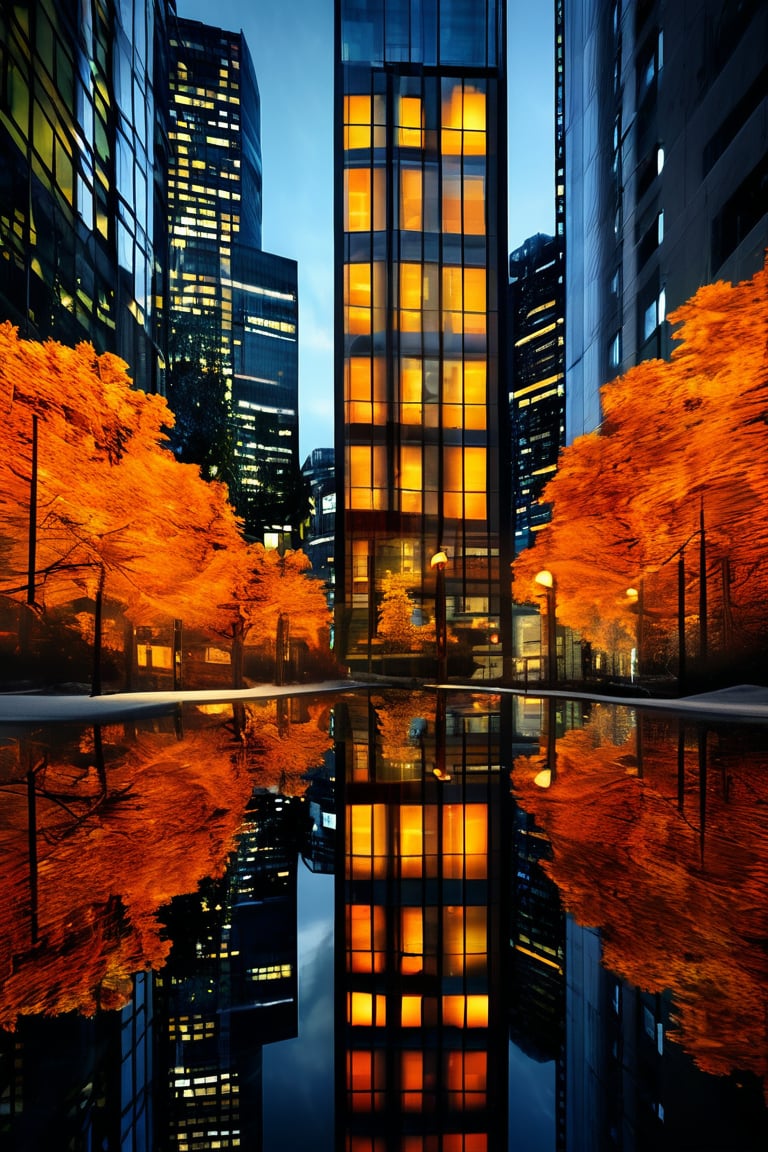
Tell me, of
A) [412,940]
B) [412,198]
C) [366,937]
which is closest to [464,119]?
[412,198]

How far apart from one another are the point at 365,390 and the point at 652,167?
21.2 meters

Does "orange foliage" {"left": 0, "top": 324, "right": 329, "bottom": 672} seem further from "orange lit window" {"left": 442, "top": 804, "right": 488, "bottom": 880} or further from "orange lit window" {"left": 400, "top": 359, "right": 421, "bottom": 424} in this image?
"orange lit window" {"left": 400, "top": 359, "right": 421, "bottom": 424}

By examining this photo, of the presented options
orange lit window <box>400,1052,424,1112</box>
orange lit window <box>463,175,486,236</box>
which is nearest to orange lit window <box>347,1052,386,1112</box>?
orange lit window <box>400,1052,424,1112</box>

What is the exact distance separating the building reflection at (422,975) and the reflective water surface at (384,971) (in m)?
0.02

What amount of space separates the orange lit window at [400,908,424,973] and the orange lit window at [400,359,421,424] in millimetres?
Result: 46209

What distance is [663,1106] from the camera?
97.5 inches

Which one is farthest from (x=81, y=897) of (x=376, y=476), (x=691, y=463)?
(x=376, y=476)

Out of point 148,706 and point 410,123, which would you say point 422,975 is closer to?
point 148,706

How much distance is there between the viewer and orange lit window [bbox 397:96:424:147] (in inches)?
1927

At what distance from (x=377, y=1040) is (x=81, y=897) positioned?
2.29m

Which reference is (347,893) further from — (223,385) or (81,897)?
(223,385)

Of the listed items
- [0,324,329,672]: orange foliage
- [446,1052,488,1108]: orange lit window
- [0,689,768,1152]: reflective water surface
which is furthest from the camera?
[0,324,329,672]: orange foliage

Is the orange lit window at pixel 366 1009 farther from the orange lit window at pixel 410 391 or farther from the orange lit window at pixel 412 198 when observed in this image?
the orange lit window at pixel 412 198

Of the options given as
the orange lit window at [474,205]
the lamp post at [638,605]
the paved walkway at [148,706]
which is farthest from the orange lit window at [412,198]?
the paved walkway at [148,706]
